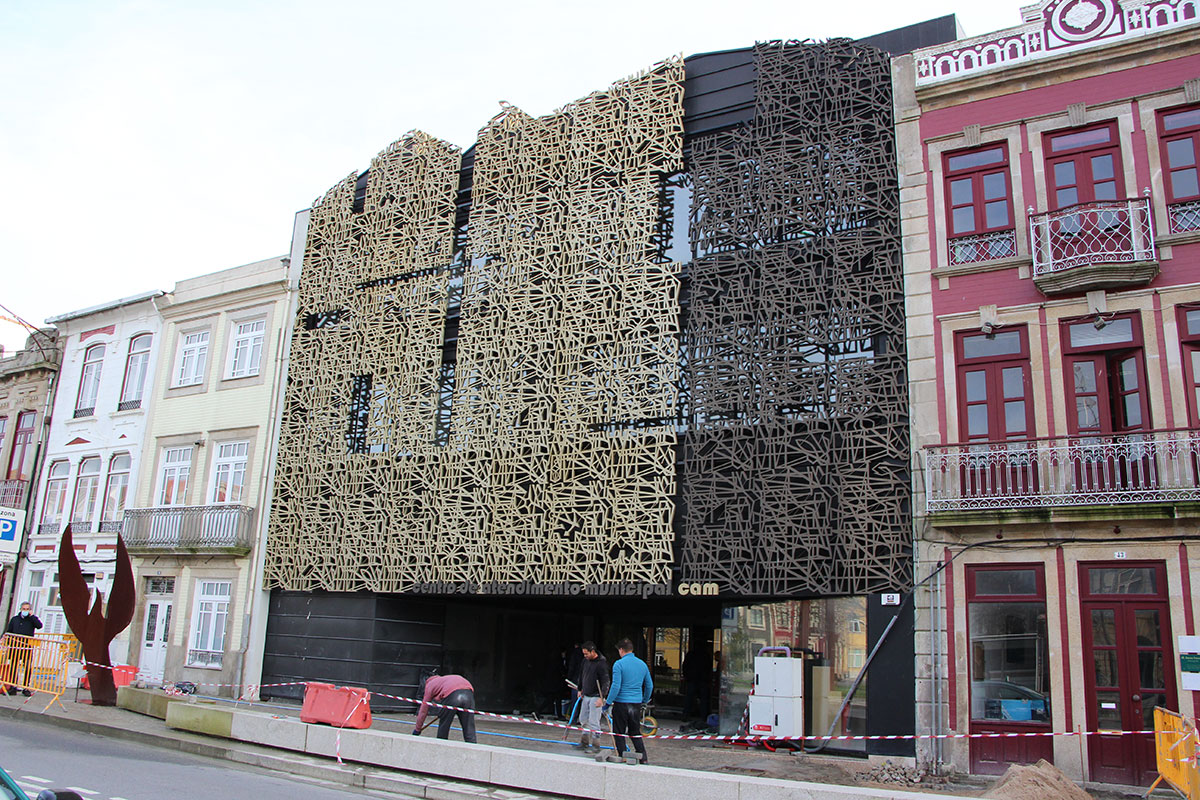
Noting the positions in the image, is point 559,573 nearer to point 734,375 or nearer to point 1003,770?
point 734,375

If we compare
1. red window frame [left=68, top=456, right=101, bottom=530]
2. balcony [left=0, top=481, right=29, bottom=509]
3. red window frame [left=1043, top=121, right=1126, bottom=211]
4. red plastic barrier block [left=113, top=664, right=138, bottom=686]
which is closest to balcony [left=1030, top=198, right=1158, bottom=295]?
red window frame [left=1043, top=121, right=1126, bottom=211]

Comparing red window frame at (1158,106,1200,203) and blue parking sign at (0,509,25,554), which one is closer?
red window frame at (1158,106,1200,203)

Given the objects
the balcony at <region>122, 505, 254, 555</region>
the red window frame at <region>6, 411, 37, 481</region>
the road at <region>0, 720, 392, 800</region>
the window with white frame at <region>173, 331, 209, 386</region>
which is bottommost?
the road at <region>0, 720, 392, 800</region>

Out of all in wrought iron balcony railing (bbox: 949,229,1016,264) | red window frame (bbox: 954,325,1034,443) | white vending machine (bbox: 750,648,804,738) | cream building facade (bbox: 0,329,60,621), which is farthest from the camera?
cream building facade (bbox: 0,329,60,621)

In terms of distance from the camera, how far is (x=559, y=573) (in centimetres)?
1777

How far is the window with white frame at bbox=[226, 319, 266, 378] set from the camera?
24.2m

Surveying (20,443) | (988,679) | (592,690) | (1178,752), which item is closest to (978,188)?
(988,679)

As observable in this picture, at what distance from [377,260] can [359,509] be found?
5956 mm

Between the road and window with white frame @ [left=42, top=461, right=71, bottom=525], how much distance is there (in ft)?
47.1

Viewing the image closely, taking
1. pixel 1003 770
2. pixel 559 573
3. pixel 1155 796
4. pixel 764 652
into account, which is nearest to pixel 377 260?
pixel 559 573

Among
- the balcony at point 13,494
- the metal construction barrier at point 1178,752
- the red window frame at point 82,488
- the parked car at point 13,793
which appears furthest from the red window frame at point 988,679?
the balcony at point 13,494

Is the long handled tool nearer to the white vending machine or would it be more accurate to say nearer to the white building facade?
the white vending machine

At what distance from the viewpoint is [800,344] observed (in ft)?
52.3

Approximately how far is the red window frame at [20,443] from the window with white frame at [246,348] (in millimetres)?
8745
